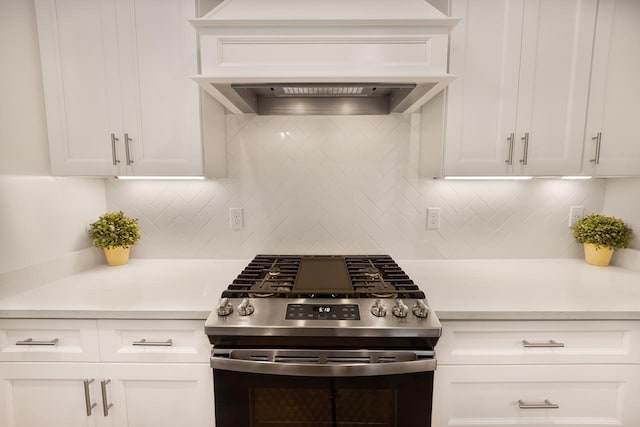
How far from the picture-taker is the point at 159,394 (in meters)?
1.13

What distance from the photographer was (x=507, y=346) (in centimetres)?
111

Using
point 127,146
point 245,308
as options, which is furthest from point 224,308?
point 127,146

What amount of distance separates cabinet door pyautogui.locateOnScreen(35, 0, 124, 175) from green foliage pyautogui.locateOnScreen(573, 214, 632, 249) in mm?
2358

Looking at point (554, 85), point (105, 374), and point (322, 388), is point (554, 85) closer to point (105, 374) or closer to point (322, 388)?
point (322, 388)

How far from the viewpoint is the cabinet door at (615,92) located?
1323 mm

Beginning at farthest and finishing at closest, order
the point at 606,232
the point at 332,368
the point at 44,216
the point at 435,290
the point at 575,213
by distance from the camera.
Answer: the point at 575,213 < the point at 606,232 < the point at 44,216 < the point at 435,290 < the point at 332,368

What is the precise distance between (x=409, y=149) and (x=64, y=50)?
166 cm

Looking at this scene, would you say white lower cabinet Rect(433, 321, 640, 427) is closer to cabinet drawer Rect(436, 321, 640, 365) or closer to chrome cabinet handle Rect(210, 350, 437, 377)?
cabinet drawer Rect(436, 321, 640, 365)

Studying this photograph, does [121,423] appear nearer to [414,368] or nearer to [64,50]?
[414,368]

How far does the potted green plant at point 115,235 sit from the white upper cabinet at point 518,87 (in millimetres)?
1620

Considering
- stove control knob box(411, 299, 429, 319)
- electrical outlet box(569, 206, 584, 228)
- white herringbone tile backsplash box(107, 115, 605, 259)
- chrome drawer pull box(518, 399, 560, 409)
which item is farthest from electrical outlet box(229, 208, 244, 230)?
electrical outlet box(569, 206, 584, 228)

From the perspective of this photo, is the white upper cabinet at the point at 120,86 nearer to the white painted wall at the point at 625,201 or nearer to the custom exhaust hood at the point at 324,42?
the custom exhaust hood at the point at 324,42

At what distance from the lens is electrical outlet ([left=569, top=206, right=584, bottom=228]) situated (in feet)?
5.56

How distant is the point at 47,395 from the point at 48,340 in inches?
8.5
